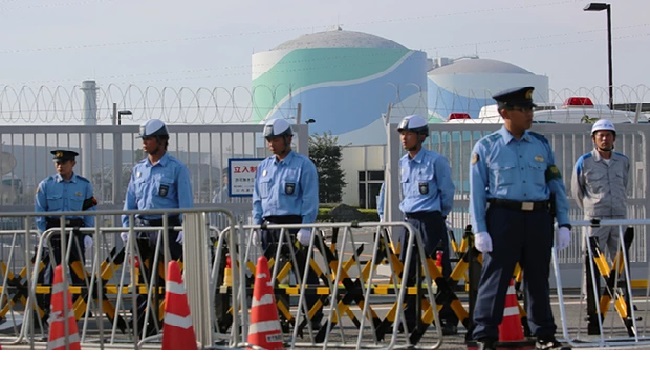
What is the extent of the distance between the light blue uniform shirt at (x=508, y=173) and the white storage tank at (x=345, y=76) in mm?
74663

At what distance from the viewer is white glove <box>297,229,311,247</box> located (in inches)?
410

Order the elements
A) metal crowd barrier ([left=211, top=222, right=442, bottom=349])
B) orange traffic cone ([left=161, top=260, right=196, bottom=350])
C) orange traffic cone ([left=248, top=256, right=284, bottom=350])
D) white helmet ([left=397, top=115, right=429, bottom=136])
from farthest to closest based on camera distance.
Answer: white helmet ([left=397, top=115, right=429, bottom=136]), metal crowd barrier ([left=211, top=222, right=442, bottom=349]), orange traffic cone ([left=248, top=256, right=284, bottom=350]), orange traffic cone ([left=161, top=260, right=196, bottom=350])

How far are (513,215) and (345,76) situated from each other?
7709 centimetres

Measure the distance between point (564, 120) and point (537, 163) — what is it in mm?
13099

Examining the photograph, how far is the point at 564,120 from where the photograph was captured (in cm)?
2166

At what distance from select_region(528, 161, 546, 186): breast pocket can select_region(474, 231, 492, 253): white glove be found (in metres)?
0.55

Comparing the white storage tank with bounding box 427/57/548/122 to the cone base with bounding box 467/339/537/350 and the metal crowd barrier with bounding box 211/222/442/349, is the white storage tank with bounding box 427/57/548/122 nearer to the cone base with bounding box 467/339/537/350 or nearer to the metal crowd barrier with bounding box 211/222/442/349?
the metal crowd barrier with bounding box 211/222/442/349

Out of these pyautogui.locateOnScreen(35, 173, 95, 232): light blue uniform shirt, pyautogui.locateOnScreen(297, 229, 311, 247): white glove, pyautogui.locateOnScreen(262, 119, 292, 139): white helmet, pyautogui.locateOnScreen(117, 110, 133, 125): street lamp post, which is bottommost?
pyautogui.locateOnScreen(297, 229, 311, 247): white glove

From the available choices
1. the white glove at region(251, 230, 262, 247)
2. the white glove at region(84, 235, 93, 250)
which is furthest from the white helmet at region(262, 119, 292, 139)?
the white glove at region(84, 235, 93, 250)

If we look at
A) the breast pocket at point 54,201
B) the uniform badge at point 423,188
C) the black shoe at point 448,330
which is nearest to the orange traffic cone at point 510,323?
the black shoe at point 448,330

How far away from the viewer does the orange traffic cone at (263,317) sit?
8.20 meters

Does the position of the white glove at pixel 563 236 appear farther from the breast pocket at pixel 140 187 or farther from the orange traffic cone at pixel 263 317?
the breast pocket at pixel 140 187

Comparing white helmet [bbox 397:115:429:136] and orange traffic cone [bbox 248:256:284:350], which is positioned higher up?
white helmet [bbox 397:115:429:136]
